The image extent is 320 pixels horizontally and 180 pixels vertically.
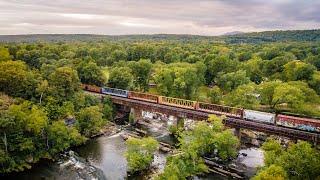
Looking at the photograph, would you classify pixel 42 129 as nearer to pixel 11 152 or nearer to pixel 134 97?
pixel 11 152

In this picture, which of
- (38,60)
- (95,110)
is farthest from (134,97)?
(38,60)

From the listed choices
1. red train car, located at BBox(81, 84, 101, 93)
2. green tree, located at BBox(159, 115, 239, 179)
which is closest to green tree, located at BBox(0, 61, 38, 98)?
red train car, located at BBox(81, 84, 101, 93)

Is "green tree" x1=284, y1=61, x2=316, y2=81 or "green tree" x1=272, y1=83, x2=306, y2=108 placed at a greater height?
"green tree" x1=284, y1=61, x2=316, y2=81

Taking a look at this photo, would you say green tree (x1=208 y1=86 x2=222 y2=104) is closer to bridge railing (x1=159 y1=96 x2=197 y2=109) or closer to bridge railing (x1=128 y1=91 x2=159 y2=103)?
bridge railing (x1=159 y1=96 x2=197 y2=109)

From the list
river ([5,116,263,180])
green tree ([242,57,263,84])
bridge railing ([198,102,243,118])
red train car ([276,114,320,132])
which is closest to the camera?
river ([5,116,263,180])

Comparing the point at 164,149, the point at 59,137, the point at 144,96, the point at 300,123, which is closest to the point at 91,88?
the point at 144,96

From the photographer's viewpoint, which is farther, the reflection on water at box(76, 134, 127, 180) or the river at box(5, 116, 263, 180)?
the reflection on water at box(76, 134, 127, 180)
